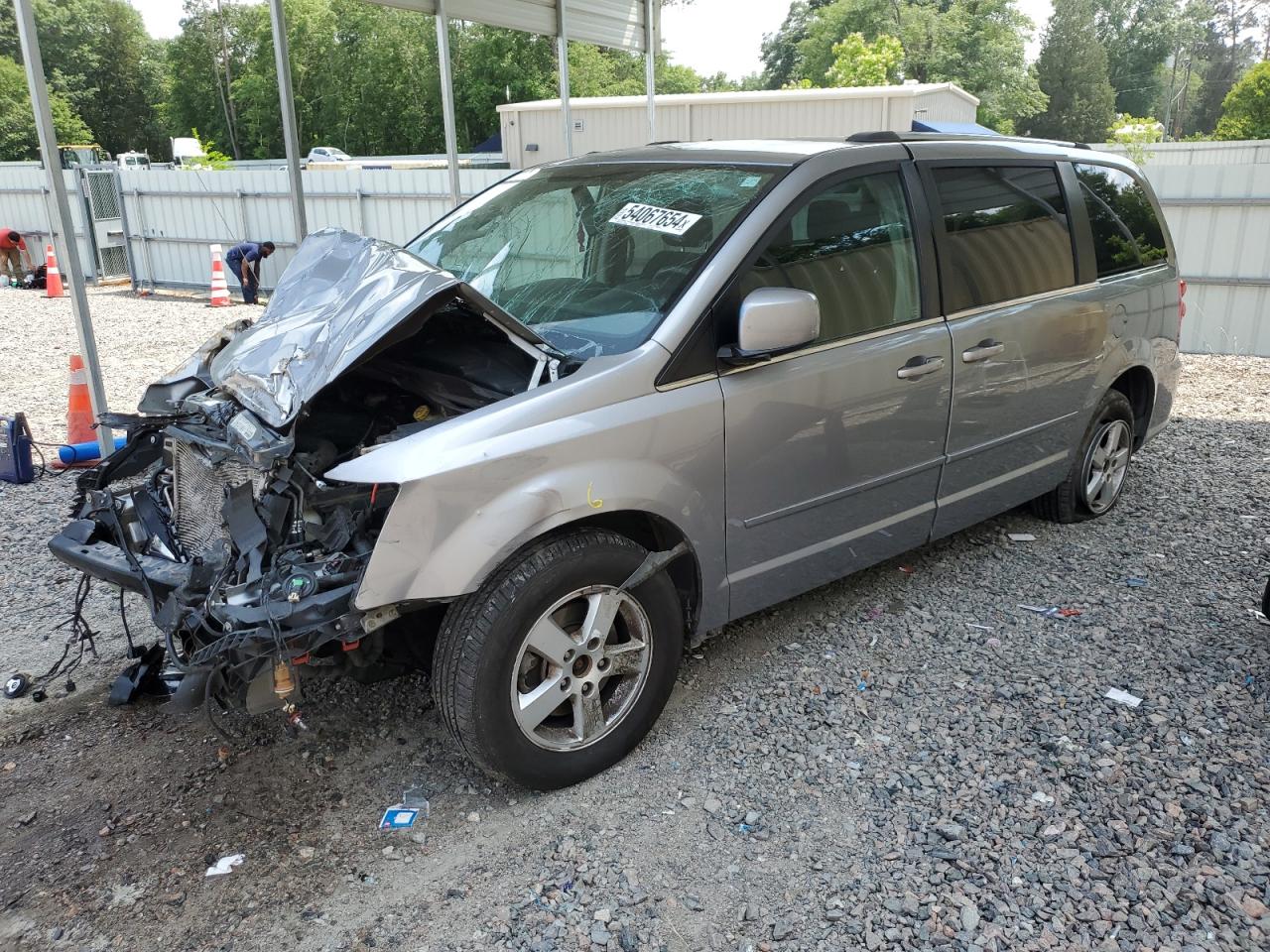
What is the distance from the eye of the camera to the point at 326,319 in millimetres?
3256

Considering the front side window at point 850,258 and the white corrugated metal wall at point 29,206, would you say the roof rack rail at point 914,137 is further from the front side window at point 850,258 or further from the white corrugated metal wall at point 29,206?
the white corrugated metal wall at point 29,206

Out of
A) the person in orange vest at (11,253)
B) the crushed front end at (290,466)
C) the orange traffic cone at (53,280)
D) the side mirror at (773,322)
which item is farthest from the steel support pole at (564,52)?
the person in orange vest at (11,253)

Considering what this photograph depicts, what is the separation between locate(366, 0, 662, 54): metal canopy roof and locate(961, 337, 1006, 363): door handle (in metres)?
5.46

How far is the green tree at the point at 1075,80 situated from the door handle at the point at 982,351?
78043mm

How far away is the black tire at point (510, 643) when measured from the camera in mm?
2896

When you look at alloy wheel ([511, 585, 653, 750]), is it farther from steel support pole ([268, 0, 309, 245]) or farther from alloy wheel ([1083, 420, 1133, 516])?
steel support pole ([268, 0, 309, 245])

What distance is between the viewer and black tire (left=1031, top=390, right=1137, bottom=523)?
16.9 ft

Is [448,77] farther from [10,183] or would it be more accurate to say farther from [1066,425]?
[10,183]

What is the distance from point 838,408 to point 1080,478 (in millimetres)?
2288

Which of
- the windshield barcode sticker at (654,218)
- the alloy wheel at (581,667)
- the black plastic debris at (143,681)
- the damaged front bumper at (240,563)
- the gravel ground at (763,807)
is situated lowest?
the gravel ground at (763,807)

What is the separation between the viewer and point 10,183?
60.6 feet

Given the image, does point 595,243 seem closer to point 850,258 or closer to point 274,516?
point 850,258

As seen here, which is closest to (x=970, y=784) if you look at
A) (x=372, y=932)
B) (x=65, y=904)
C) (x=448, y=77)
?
(x=372, y=932)

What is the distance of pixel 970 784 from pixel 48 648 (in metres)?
3.73
